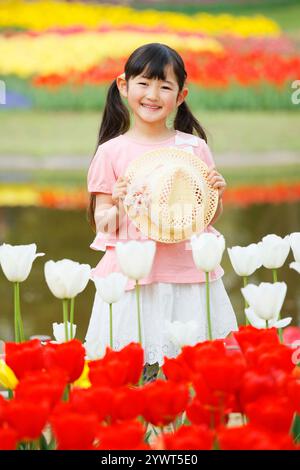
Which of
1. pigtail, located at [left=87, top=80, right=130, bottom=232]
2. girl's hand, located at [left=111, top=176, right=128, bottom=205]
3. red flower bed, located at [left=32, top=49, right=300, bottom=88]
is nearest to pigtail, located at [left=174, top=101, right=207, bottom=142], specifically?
pigtail, located at [left=87, top=80, right=130, bottom=232]

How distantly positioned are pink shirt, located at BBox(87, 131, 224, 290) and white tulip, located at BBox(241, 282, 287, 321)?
0.65 meters

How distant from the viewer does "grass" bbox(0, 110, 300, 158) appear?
769cm

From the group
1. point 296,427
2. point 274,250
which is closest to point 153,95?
point 274,250

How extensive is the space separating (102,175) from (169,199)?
0.19 metres

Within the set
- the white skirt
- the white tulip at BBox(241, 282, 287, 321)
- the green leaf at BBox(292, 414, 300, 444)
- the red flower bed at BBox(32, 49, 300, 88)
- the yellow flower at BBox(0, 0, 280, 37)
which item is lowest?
the green leaf at BBox(292, 414, 300, 444)

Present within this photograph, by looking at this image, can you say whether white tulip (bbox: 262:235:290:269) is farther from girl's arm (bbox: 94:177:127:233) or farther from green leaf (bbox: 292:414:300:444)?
girl's arm (bbox: 94:177:127:233)

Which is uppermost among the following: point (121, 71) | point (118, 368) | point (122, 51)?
point (122, 51)

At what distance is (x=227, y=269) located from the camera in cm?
435

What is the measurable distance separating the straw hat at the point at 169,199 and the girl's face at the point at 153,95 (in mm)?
123

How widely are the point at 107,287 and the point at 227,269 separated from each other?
3.10m

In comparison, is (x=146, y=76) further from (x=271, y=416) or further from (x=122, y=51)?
(x=122, y=51)

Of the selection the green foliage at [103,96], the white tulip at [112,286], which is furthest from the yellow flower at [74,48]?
the white tulip at [112,286]

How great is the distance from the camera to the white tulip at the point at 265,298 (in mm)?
1182

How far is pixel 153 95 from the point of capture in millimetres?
1833
